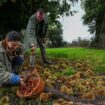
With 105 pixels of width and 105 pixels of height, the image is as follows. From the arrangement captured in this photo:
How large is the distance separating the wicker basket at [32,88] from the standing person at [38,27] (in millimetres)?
5342

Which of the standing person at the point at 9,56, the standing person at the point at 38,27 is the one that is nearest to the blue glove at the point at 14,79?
the standing person at the point at 9,56

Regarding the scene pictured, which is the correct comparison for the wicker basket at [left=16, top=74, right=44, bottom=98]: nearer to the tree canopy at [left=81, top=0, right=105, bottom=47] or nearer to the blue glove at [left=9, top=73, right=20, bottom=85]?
the blue glove at [left=9, top=73, right=20, bottom=85]

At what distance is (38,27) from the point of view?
16234mm

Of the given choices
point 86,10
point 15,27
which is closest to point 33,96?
point 15,27

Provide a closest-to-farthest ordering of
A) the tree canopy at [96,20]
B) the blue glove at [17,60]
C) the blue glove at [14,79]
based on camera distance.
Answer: the blue glove at [14,79] → the blue glove at [17,60] → the tree canopy at [96,20]

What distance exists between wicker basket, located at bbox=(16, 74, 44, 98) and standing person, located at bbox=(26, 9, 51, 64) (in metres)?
5.34

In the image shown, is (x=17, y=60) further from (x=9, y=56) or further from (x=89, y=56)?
(x=89, y=56)

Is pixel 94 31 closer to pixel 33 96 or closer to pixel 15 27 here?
pixel 15 27

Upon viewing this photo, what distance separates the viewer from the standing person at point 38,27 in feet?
51.7

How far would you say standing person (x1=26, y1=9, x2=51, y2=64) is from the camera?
1577 cm

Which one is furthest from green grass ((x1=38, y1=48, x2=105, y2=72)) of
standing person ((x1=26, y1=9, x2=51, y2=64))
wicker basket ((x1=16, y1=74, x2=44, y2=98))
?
wicker basket ((x1=16, y1=74, x2=44, y2=98))

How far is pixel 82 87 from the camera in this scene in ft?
38.5

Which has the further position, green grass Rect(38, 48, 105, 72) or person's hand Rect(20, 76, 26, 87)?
green grass Rect(38, 48, 105, 72)

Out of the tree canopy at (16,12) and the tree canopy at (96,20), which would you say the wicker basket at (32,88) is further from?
the tree canopy at (96,20)
